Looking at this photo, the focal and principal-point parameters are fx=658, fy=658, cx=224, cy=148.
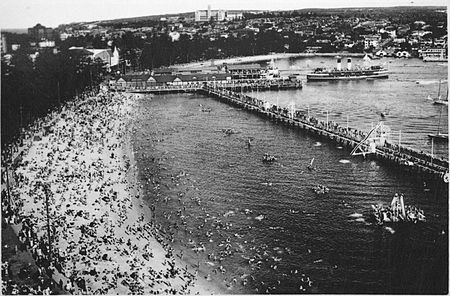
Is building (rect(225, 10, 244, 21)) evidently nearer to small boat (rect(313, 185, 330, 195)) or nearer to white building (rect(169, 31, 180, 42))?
white building (rect(169, 31, 180, 42))

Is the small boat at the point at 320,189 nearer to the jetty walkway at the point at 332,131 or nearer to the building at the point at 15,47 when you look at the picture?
the jetty walkway at the point at 332,131

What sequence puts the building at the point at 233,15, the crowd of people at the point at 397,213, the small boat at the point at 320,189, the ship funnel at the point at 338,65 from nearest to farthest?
the crowd of people at the point at 397,213
the building at the point at 233,15
the small boat at the point at 320,189
the ship funnel at the point at 338,65

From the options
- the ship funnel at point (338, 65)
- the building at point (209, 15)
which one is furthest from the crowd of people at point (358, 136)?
the building at point (209, 15)

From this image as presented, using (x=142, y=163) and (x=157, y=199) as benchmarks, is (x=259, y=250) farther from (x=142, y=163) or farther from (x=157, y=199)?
(x=142, y=163)

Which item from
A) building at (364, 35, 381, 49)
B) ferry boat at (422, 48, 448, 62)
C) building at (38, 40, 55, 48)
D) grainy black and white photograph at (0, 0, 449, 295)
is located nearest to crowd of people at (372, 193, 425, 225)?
grainy black and white photograph at (0, 0, 449, 295)

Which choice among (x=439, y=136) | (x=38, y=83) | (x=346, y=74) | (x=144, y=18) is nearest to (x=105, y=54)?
(x=38, y=83)

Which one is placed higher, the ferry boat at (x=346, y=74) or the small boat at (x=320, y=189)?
the ferry boat at (x=346, y=74)
